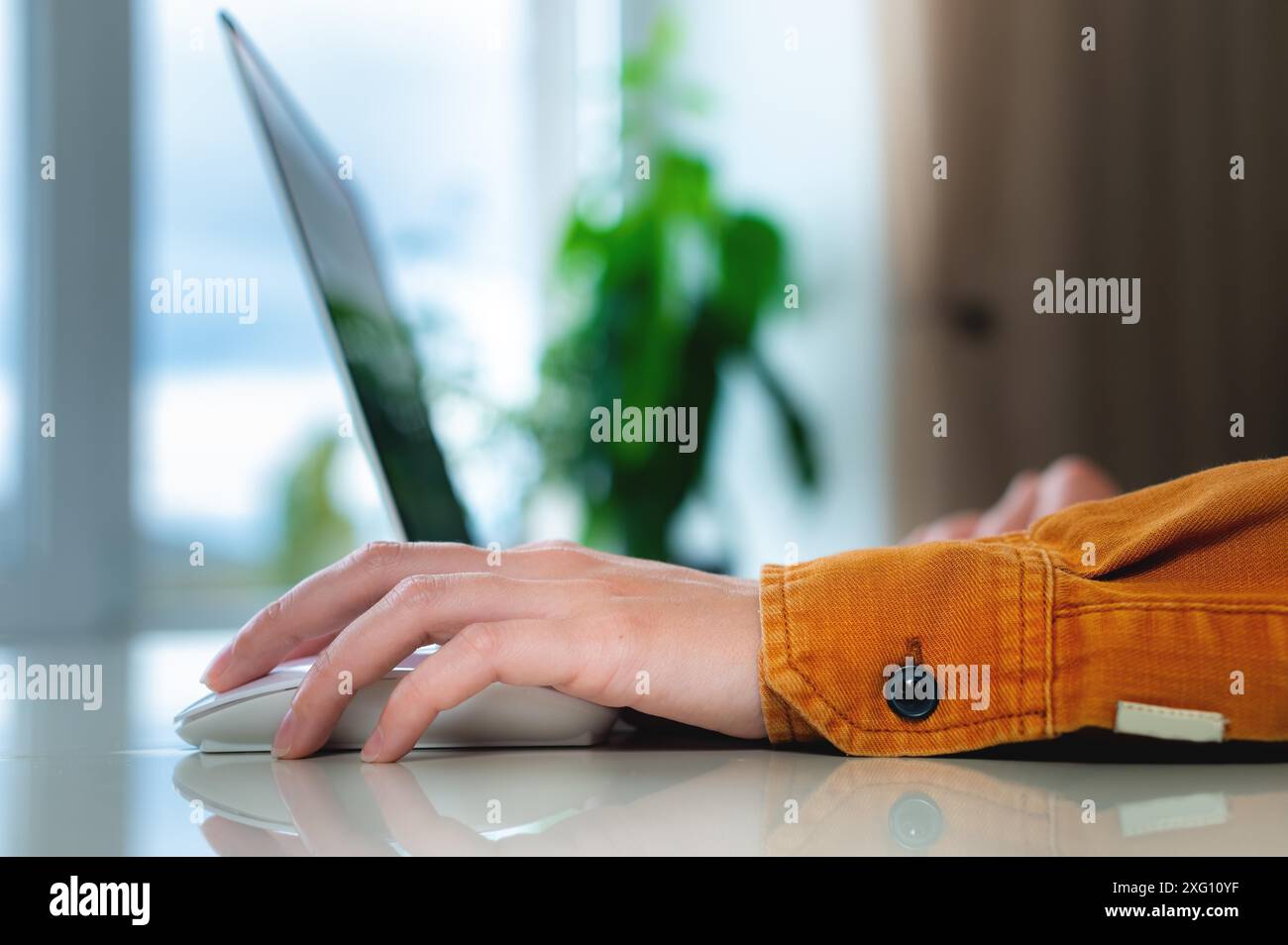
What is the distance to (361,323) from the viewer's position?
2.82 feet

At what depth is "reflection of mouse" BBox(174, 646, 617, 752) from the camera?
0.54 metres

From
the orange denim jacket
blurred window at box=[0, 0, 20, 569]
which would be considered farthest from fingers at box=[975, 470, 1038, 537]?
blurred window at box=[0, 0, 20, 569]

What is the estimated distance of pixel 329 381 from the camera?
234 centimetres

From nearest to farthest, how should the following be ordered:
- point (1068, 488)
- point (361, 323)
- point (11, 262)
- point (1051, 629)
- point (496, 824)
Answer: point (496, 824) < point (1051, 629) < point (361, 323) < point (1068, 488) < point (11, 262)

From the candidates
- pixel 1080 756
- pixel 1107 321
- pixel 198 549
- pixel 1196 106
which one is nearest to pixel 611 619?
pixel 1080 756

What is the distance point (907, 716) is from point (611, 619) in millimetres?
156

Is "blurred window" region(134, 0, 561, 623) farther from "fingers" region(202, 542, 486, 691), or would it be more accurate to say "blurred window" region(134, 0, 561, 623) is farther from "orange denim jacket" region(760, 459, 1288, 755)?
"orange denim jacket" region(760, 459, 1288, 755)

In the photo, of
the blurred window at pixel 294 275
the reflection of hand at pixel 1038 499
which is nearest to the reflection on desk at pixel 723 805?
the reflection of hand at pixel 1038 499

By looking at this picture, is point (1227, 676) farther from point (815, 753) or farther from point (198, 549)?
point (198, 549)

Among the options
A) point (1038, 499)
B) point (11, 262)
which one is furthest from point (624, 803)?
point (11, 262)

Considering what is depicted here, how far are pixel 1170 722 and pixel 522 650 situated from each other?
12.2 inches

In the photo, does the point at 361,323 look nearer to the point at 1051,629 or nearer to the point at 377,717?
the point at 377,717

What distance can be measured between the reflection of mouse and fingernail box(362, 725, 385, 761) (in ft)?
0.10

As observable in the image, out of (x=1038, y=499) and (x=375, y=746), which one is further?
(x=1038, y=499)
